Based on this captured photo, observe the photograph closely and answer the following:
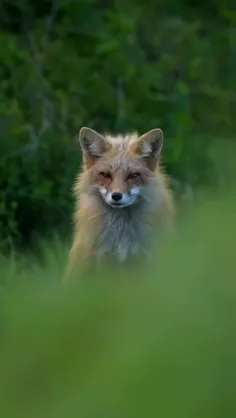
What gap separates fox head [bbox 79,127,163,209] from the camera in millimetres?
9938

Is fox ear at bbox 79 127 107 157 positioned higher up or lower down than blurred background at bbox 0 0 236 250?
lower down

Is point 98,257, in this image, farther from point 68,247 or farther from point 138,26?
point 138,26

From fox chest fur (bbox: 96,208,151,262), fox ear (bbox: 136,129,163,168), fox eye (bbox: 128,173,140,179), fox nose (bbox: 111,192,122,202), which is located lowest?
fox chest fur (bbox: 96,208,151,262)

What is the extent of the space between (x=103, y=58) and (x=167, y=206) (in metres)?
5.65

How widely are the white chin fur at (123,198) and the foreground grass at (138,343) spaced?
14.5 feet


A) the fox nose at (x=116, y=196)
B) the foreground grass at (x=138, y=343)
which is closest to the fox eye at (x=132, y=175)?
the fox nose at (x=116, y=196)

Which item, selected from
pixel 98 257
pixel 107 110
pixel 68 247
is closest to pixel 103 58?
pixel 107 110

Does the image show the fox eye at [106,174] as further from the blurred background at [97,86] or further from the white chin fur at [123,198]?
the blurred background at [97,86]

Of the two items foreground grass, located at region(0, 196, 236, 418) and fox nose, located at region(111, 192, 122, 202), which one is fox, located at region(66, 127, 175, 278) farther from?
foreground grass, located at region(0, 196, 236, 418)

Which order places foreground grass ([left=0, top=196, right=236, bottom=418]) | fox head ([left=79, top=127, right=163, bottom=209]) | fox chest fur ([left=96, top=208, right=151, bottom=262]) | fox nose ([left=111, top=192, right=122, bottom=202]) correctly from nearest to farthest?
1. foreground grass ([left=0, top=196, right=236, bottom=418])
2. fox chest fur ([left=96, top=208, right=151, bottom=262])
3. fox nose ([left=111, top=192, right=122, bottom=202])
4. fox head ([left=79, top=127, right=163, bottom=209])

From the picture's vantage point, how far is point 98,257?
9367 millimetres

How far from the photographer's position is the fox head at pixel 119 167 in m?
9.94

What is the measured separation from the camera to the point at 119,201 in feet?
32.2

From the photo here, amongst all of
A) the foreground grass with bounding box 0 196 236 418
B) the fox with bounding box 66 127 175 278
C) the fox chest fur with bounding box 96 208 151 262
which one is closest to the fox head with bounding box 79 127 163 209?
the fox with bounding box 66 127 175 278
